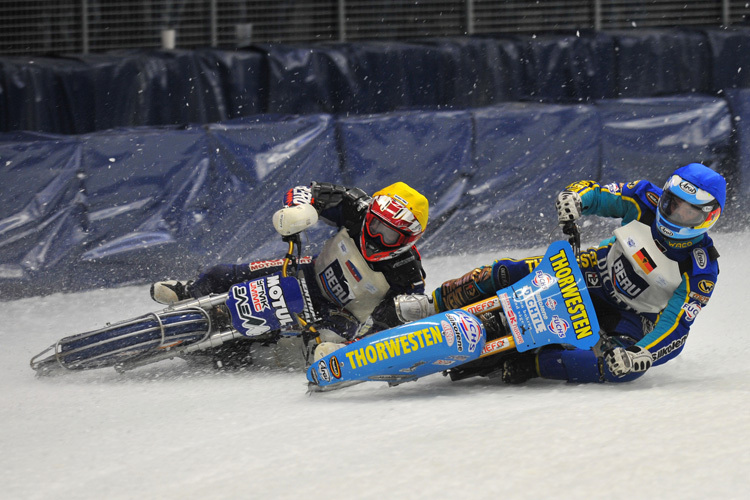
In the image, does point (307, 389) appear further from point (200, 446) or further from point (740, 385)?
point (740, 385)

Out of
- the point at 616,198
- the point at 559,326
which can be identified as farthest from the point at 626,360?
the point at 616,198

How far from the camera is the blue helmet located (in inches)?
170

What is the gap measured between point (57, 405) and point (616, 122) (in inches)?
240

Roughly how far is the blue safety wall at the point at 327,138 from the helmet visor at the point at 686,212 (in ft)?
12.1

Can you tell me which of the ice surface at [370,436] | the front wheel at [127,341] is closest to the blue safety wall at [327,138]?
the ice surface at [370,436]

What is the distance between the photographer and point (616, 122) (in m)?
8.75

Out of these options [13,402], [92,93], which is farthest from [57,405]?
[92,93]

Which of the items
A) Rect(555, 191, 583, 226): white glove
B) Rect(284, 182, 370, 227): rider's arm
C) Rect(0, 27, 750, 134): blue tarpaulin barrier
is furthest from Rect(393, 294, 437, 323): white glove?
Rect(0, 27, 750, 134): blue tarpaulin barrier

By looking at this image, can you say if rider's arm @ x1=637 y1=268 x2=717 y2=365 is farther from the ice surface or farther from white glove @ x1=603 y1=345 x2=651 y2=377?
the ice surface

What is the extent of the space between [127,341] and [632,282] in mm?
2594

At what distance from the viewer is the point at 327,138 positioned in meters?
8.07

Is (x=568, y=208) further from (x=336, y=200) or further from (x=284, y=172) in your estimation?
(x=284, y=172)

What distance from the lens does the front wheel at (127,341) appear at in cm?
472

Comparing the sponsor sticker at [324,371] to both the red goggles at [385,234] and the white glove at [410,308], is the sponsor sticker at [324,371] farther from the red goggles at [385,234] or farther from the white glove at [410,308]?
the red goggles at [385,234]
